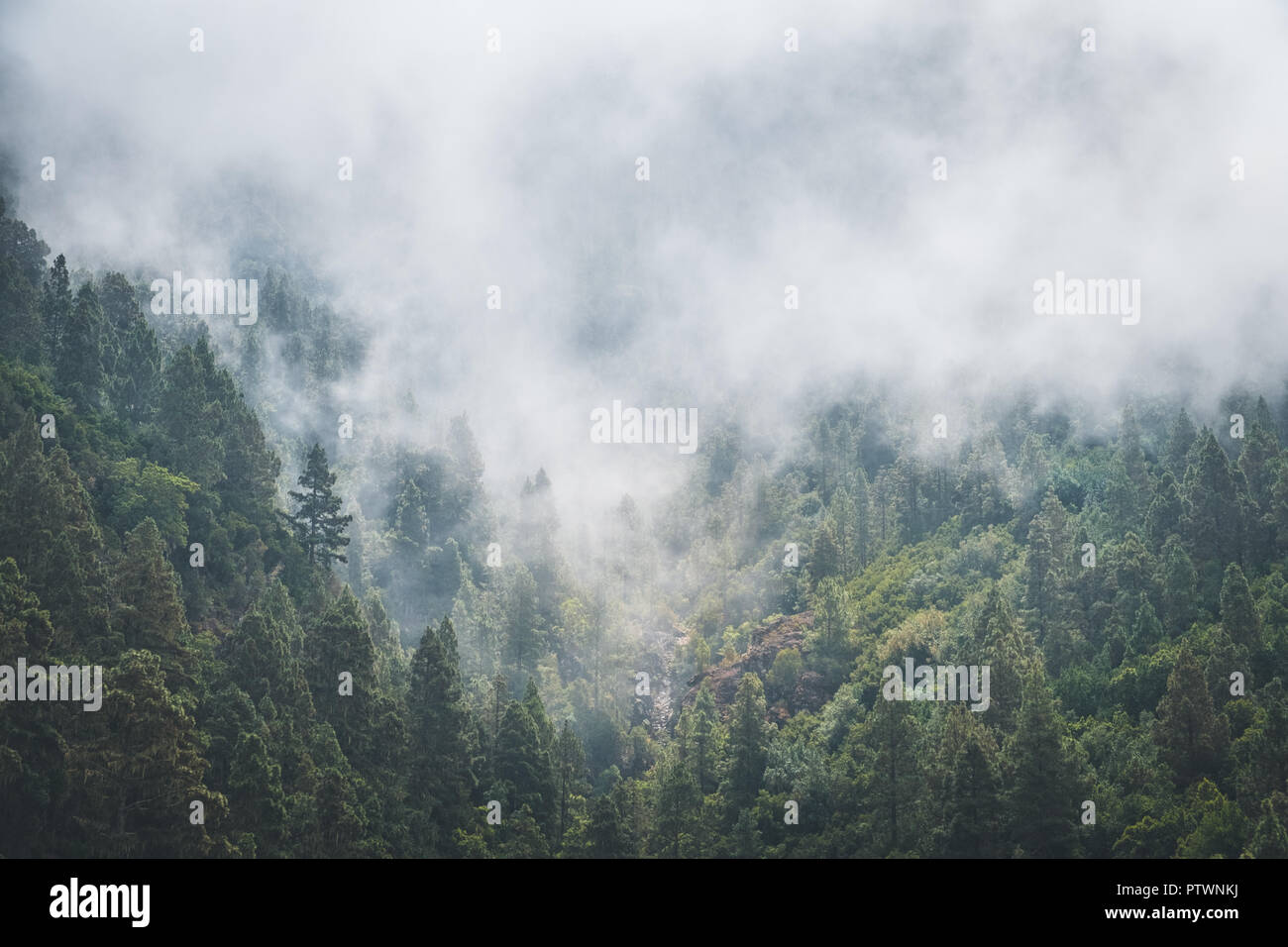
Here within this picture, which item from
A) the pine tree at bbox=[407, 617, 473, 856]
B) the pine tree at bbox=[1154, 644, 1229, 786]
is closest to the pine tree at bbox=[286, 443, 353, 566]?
the pine tree at bbox=[407, 617, 473, 856]

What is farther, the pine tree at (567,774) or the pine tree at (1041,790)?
the pine tree at (567,774)

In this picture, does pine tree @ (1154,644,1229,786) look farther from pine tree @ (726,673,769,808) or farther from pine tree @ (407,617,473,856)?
pine tree @ (407,617,473,856)

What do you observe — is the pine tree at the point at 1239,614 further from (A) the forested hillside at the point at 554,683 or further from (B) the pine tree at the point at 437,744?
(B) the pine tree at the point at 437,744

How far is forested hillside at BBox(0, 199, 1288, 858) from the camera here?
91.1m

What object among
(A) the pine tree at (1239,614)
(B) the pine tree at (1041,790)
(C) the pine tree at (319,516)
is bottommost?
(B) the pine tree at (1041,790)

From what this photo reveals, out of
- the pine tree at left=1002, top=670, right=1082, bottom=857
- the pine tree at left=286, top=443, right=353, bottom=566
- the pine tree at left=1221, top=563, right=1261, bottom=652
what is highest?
the pine tree at left=286, top=443, right=353, bottom=566

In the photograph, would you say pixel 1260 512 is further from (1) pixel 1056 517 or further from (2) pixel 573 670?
(2) pixel 573 670

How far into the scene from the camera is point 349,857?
306 feet

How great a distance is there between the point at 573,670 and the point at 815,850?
63.9 metres

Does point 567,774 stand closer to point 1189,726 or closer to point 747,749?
point 747,749

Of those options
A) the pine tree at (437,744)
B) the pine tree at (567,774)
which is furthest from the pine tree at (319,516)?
the pine tree at (567,774)

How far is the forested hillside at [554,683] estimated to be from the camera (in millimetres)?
91062

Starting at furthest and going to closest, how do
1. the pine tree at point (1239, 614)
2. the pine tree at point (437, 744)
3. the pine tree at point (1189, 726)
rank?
1. the pine tree at point (1239, 614)
2. the pine tree at point (437, 744)
3. the pine tree at point (1189, 726)
